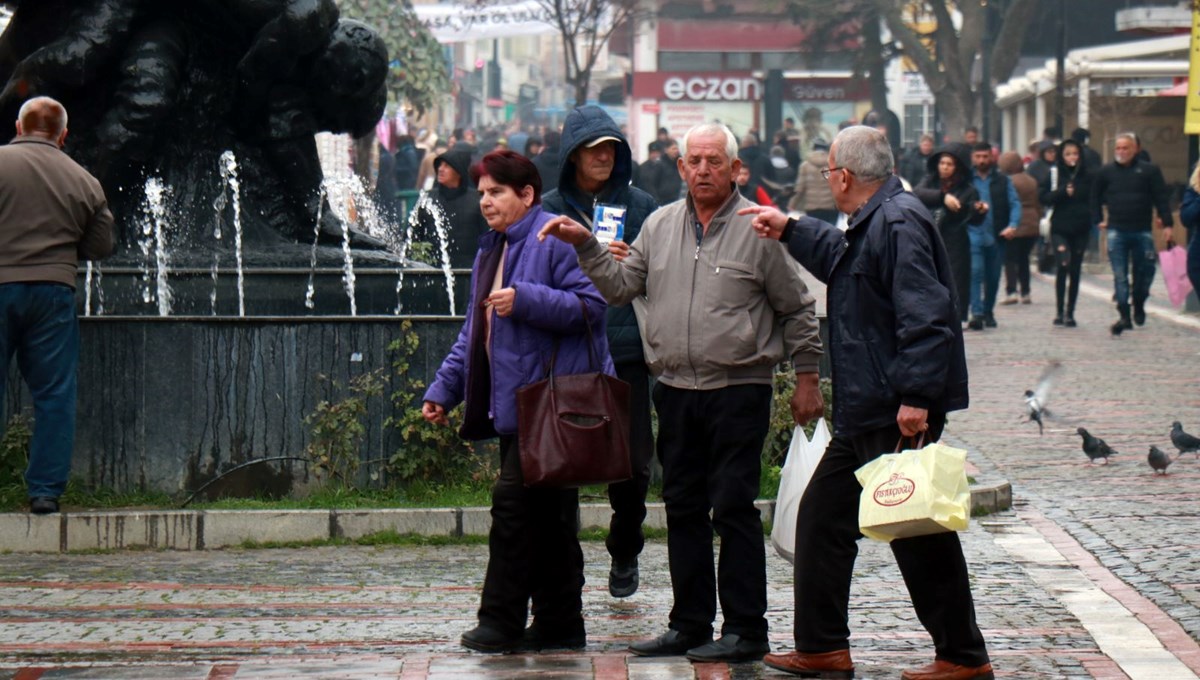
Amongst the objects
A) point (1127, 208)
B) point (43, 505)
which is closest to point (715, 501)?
point (43, 505)

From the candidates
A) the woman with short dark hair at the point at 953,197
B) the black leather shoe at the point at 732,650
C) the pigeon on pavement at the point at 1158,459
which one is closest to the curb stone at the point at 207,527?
the black leather shoe at the point at 732,650

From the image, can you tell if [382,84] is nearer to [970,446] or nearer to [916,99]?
[970,446]

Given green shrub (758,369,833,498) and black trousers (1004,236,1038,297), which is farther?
black trousers (1004,236,1038,297)

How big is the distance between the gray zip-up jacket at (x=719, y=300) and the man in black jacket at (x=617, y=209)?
614 mm

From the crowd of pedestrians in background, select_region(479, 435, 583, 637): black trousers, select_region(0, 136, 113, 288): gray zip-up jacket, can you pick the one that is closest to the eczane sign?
the crowd of pedestrians in background

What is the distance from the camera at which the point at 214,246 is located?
522 inches

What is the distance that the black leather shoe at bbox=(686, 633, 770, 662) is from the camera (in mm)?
6570

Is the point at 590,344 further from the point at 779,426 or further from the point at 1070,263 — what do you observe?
the point at 1070,263

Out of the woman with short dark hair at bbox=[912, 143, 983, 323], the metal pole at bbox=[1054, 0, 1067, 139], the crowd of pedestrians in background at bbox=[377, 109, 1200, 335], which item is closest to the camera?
the crowd of pedestrians in background at bbox=[377, 109, 1200, 335]

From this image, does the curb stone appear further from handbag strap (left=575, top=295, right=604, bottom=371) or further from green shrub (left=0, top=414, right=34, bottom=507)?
handbag strap (left=575, top=295, right=604, bottom=371)

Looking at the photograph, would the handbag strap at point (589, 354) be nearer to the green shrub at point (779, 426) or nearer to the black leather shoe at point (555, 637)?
the black leather shoe at point (555, 637)

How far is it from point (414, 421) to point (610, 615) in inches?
92.8

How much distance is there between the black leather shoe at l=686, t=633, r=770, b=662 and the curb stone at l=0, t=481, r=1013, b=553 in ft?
9.47

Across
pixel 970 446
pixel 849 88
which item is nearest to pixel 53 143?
pixel 970 446
